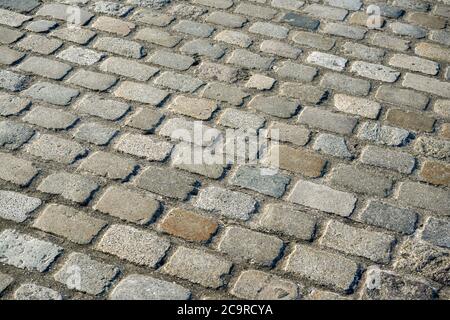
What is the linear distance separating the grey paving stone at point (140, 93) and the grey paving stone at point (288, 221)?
3.49 ft

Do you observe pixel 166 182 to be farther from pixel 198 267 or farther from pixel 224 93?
pixel 224 93

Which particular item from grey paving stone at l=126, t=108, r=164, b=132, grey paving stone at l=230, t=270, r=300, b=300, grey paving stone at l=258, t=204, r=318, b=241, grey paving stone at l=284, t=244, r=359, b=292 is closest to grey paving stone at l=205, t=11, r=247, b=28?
grey paving stone at l=126, t=108, r=164, b=132

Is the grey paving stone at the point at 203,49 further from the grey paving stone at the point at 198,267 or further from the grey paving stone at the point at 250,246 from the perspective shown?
the grey paving stone at the point at 198,267

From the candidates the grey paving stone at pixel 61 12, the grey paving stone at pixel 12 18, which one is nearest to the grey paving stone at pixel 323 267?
the grey paving stone at pixel 61 12

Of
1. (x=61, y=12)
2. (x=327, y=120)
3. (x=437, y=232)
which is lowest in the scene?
(x=437, y=232)

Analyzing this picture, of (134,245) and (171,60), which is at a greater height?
(171,60)

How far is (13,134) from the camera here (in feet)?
10.8

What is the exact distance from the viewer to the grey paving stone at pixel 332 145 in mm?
3301

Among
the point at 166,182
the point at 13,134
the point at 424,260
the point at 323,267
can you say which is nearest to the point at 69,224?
the point at 166,182

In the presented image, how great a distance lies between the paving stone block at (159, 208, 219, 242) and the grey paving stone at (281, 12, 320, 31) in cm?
207

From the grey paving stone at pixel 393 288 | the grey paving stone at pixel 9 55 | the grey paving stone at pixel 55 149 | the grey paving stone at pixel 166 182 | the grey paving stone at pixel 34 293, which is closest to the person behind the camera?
the grey paving stone at pixel 34 293

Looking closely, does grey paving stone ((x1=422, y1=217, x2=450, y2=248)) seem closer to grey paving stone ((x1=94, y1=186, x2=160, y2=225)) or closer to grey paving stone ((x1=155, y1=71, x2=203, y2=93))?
grey paving stone ((x1=94, y1=186, x2=160, y2=225))

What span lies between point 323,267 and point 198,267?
0.51 m
